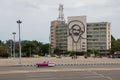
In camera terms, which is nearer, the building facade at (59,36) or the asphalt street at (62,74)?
the asphalt street at (62,74)

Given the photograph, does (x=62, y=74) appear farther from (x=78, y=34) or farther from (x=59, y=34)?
(x=59, y=34)

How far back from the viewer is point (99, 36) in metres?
181

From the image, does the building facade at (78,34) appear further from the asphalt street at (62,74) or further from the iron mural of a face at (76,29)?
the asphalt street at (62,74)

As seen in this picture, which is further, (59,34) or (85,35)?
(59,34)

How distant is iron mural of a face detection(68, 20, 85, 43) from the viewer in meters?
179

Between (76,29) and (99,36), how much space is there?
14918mm

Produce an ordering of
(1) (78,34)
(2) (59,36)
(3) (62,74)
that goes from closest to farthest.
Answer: (3) (62,74) → (1) (78,34) → (2) (59,36)

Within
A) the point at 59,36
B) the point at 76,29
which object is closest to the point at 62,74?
the point at 76,29

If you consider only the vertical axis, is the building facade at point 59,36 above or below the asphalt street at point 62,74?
above

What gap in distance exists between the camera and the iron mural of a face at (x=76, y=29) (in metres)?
179

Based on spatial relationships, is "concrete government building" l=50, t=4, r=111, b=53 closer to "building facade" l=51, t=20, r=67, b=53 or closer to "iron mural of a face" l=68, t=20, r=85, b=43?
"iron mural of a face" l=68, t=20, r=85, b=43

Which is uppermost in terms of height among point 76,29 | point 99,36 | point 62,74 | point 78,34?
point 76,29

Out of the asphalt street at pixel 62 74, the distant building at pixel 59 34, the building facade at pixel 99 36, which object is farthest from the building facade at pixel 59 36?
the asphalt street at pixel 62 74

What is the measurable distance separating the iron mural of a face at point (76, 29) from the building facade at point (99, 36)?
600 cm
